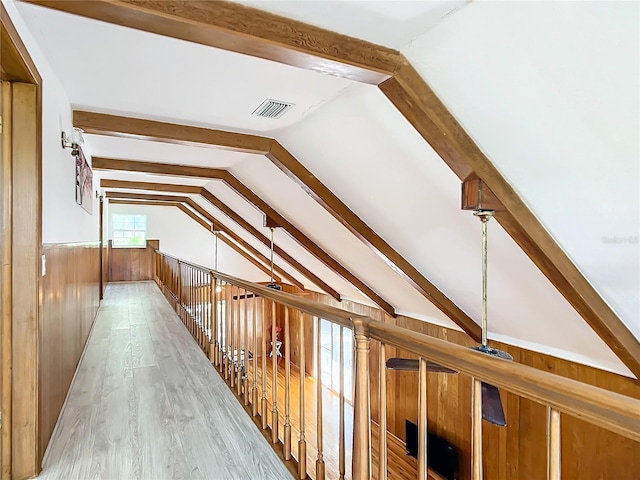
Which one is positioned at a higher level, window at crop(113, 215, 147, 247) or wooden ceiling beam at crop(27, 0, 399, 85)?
wooden ceiling beam at crop(27, 0, 399, 85)

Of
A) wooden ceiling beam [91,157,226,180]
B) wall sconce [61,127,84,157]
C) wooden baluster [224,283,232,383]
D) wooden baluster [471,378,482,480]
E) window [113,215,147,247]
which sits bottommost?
wooden baluster [224,283,232,383]

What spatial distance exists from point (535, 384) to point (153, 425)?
7.67 feet

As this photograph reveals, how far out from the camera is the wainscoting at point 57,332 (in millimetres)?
2039

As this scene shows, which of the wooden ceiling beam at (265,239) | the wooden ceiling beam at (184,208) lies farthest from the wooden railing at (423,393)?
the wooden ceiling beam at (184,208)

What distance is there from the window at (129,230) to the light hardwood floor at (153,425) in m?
7.35

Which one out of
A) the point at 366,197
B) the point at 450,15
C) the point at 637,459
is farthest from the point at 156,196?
the point at 637,459

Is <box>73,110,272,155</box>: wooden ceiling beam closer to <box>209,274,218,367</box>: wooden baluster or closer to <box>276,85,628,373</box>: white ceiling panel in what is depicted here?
<box>276,85,628,373</box>: white ceiling panel

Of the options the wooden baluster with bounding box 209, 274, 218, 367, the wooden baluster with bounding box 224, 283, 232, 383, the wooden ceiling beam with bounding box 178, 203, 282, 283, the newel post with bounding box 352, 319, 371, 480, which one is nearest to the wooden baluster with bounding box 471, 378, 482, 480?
the newel post with bounding box 352, 319, 371, 480

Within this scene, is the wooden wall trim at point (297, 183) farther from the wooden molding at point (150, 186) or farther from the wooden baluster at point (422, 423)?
the wooden baluster at point (422, 423)

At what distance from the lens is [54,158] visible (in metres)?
2.41

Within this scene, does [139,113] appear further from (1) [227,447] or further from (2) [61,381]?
(1) [227,447]

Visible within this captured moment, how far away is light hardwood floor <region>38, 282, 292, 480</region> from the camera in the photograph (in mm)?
2002

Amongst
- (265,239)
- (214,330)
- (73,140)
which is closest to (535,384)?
(214,330)

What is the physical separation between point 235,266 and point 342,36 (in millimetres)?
10264
